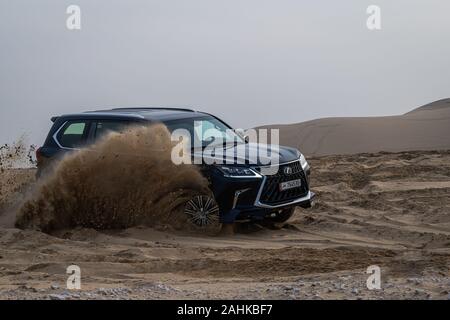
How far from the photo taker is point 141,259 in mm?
9078

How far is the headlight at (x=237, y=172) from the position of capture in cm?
1048

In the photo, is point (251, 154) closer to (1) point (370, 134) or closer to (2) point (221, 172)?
Result: (2) point (221, 172)

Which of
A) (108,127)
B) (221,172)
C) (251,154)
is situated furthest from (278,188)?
(108,127)

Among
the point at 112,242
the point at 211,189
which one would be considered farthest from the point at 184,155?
the point at 112,242

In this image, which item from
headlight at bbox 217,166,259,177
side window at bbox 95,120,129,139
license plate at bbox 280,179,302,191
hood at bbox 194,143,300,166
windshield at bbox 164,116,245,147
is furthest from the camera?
side window at bbox 95,120,129,139

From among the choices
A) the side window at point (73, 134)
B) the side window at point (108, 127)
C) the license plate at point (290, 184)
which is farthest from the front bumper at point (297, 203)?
the side window at point (73, 134)

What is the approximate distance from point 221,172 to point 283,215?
1664 millimetres

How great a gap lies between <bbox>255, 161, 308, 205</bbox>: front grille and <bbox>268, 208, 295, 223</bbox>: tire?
608 mm

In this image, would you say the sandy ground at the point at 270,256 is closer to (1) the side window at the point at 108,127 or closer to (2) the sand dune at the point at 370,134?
(1) the side window at the point at 108,127

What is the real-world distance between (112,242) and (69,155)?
1698 mm

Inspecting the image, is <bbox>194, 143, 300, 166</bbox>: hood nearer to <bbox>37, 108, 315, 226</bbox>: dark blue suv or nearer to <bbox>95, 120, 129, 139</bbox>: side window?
<bbox>37, 108, 315, 226</bbox>: dark blue suv

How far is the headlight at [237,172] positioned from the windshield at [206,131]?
0.68 m

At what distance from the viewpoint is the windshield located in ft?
36.6

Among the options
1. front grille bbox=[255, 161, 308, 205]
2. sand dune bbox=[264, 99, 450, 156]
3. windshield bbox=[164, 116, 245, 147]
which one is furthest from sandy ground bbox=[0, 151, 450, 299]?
sand dune bbox=[264, 99, 450, 156]
